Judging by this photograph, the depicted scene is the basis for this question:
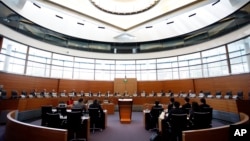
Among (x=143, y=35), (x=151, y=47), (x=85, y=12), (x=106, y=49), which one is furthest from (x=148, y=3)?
(x=106, y=49)

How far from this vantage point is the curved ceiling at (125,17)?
8.16 m

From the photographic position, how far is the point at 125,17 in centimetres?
1016

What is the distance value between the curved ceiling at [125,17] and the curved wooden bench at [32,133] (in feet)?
21.6

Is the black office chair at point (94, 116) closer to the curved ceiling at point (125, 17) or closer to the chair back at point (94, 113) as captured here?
the chair back at point (94, 113)

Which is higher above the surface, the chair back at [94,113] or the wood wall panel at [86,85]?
the wood wall panel at [86,85]

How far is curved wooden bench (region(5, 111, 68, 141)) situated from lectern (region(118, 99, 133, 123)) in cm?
414

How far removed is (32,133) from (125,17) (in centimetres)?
900

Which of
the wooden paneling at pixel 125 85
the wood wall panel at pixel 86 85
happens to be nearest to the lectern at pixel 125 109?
the wooden paneling at pixel 125 85

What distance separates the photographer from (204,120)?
3.96 m

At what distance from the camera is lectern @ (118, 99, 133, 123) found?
6793 millimetres

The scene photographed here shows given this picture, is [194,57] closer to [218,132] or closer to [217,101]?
[217,101]

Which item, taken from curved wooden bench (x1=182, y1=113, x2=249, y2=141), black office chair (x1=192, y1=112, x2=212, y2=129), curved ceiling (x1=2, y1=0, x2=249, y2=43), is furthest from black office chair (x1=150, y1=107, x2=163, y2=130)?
curved ceiling (x1=2, y1=0, x2=249, y2=43)

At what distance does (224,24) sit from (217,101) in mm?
5497

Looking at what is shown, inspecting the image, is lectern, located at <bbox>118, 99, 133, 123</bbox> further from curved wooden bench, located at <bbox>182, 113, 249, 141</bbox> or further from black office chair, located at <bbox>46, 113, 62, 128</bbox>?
curved wooden bench, located at <bbox>182, 113, 249, 141</bbox>
